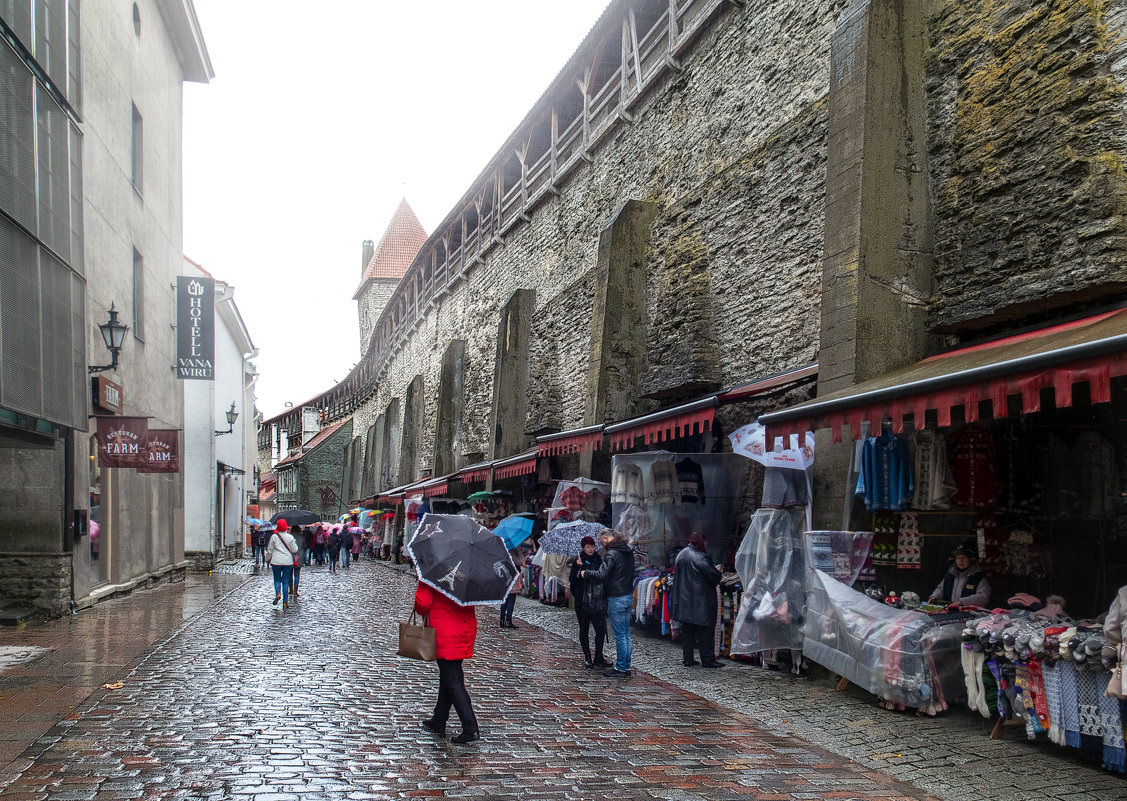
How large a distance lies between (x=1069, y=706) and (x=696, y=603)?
4189mm

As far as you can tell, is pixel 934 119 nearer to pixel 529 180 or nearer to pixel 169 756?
pixel 169 756

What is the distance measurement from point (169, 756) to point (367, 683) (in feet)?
9.00

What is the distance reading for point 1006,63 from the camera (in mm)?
8375

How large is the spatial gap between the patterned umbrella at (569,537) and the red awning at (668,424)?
1.16 m

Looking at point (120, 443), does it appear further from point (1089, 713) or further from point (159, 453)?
point (1089, 713)

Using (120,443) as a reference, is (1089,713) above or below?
below

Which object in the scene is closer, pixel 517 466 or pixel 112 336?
pixel 112 336

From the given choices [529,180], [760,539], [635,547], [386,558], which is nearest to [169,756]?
[760,539]

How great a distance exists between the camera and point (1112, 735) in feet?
16.9

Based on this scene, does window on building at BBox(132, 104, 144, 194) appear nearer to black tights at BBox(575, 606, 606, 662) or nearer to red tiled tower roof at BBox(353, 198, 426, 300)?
black tights at BBox(575, 606, 606, 662)

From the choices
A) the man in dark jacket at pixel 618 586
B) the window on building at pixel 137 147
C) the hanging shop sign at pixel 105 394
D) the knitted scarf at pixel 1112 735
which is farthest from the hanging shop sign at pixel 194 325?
the knitted scarf at pixel 1112 735

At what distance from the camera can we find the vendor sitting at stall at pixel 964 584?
711 cm

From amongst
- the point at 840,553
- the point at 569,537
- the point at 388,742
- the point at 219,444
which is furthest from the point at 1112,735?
the point at 219,444

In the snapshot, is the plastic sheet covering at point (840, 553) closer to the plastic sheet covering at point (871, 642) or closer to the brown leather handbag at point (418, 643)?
the plastic sheet covering at point (871, 642)
